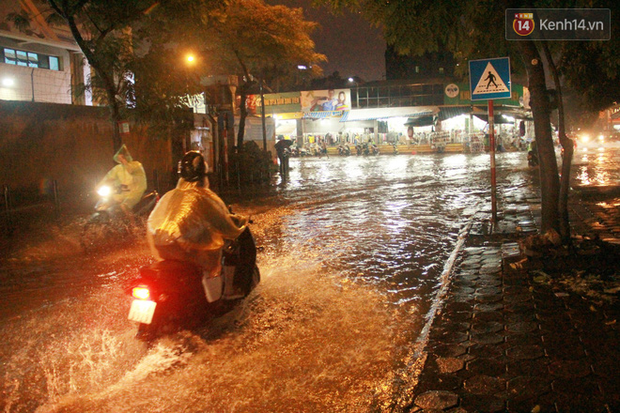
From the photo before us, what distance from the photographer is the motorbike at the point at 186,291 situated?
15.1ft

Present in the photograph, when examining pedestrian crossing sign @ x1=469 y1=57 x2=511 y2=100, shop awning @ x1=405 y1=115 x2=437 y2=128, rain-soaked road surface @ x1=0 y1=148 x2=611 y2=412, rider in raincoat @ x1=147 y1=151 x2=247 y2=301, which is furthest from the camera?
shop awning @ x1=405 y1=115 x2=437 y2=128

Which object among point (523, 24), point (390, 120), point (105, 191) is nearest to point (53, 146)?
point (105, 191)

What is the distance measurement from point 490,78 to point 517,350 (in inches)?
237

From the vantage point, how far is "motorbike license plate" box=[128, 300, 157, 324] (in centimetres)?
455

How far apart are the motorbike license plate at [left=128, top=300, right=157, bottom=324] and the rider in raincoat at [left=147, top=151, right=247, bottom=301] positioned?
494 mm

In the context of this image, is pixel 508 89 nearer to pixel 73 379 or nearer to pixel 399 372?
pixel 399 372

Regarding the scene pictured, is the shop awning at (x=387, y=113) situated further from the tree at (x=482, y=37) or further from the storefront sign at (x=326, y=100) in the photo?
the tree at (x=482, y=37)

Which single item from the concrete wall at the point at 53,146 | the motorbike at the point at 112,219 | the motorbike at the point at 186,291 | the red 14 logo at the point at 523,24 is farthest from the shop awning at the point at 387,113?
the motorbike at the point at 186,291

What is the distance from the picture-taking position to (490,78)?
8977mm

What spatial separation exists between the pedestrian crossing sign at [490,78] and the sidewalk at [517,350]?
11.3 feet

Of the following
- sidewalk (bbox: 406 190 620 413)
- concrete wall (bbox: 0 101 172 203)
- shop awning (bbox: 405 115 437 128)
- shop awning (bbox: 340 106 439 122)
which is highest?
shop awning (bbox: 340 106 439 122)

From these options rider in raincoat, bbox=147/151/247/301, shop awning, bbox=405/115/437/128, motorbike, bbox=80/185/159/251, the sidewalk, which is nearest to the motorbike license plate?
rider in raincoat, bbox=147/151/247/301

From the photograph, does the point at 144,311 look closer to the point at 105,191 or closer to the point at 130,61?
the point at 105,191

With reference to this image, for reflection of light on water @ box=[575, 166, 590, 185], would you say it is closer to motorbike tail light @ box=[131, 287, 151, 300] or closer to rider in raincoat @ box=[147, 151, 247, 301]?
rider in raincoat @ box=[147, 151, 247, 301]
